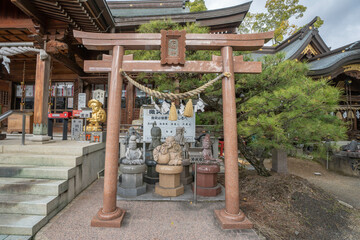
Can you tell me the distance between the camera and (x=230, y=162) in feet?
10.7

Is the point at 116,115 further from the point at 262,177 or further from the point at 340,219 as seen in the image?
the point at 340,219

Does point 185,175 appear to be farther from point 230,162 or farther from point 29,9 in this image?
point 29,9

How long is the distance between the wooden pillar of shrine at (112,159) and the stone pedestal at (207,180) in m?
2.07

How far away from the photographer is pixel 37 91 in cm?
568

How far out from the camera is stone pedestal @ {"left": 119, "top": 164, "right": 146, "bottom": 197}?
436cm

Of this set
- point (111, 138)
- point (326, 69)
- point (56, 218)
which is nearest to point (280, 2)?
Result: point (326, 69)

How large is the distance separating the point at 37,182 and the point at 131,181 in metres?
2.02

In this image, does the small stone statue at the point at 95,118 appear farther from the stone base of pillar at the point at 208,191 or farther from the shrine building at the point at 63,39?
the stone base of pillar at the point at 208,191

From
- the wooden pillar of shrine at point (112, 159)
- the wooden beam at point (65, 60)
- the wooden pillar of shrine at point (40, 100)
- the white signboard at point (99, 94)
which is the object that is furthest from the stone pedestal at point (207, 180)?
the white signboard at point (99, 94)

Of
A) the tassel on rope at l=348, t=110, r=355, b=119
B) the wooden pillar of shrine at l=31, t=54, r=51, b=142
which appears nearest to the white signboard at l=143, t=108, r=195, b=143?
the wooden pillar of shrine at l=31, t=54, r=51, b=142

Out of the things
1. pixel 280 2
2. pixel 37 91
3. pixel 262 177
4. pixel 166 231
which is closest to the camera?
pixel 166 231

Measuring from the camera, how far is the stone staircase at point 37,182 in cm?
306

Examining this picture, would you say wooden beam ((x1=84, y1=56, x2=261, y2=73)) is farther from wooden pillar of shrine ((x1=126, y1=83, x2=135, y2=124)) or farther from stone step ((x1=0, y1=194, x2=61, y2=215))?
wooden pillar of shrine ((x1=126, y1=83, x2=135, y2=124))

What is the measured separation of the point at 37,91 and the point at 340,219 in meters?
9.27
